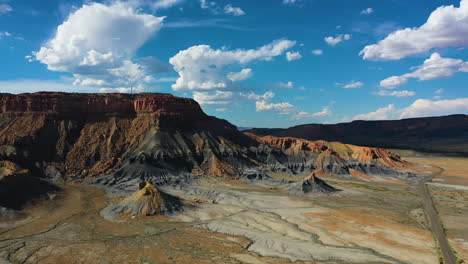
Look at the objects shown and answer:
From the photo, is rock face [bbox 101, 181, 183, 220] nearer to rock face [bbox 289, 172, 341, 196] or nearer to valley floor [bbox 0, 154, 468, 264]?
valley floor [bbox 0, 154, 468, 264]

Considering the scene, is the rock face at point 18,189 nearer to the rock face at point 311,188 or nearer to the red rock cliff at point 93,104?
the red rock cliff at point 93,104

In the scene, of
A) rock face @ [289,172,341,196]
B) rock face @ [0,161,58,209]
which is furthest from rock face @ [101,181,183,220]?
rock face @ [289,172,341,196]

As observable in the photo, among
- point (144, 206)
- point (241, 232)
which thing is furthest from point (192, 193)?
point (241, 232)

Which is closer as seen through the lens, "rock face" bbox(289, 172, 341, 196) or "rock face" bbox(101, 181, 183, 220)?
"rock face" bbox(101, 181, 183, 220)

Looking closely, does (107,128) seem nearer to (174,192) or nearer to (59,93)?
(59,93)

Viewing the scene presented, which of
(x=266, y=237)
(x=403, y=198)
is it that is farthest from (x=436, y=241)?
(x=403, y=198)
